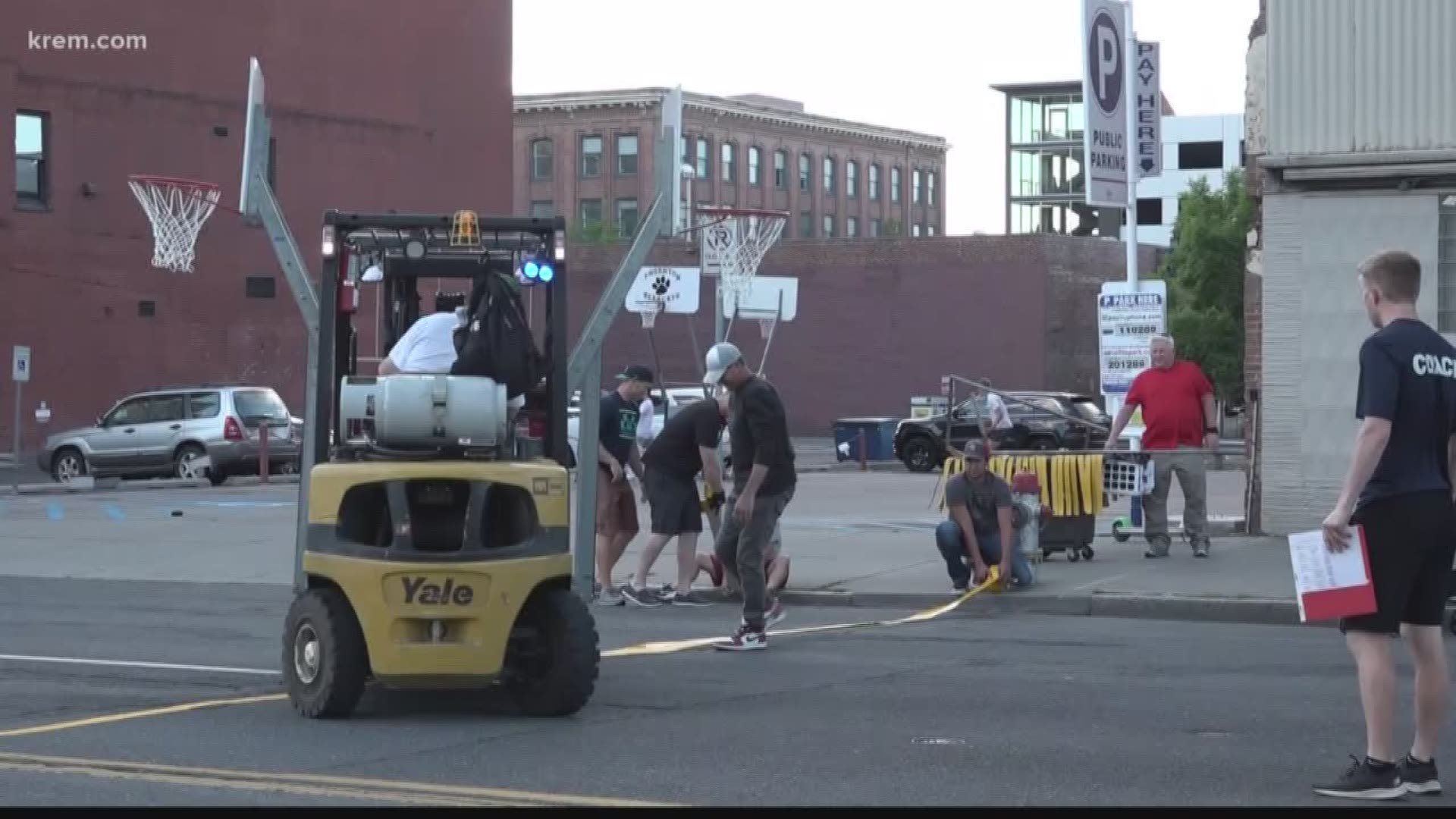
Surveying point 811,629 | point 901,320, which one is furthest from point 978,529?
point 901,320

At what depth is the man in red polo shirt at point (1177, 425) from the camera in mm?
17734

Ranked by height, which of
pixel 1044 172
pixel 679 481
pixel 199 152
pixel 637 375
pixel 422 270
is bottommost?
pixel 679 481

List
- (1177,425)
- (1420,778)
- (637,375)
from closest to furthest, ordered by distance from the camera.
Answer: (1420,778)
(637,375)
(1177,425)

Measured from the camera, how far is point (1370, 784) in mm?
7480

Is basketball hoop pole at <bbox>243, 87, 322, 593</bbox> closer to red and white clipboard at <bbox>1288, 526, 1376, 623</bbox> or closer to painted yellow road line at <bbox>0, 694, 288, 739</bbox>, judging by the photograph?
painted yellow road line at <bbox>0, 694, 288, 739</bbox>

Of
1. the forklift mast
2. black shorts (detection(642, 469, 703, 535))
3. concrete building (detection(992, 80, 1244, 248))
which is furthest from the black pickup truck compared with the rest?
concrete building (detection(992, 80, 1244, 248))

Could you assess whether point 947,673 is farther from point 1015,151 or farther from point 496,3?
point 1015,151

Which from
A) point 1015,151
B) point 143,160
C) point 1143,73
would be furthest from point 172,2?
point 1015,151

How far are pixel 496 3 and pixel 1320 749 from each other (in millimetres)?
46730

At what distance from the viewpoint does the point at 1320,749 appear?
8789mm

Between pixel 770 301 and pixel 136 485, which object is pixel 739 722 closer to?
pixel 136 485

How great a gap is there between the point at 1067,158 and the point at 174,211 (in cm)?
6818

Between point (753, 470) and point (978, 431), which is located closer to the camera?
point (753, 470)

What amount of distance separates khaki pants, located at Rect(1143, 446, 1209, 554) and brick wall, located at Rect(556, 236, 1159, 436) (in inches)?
1889
